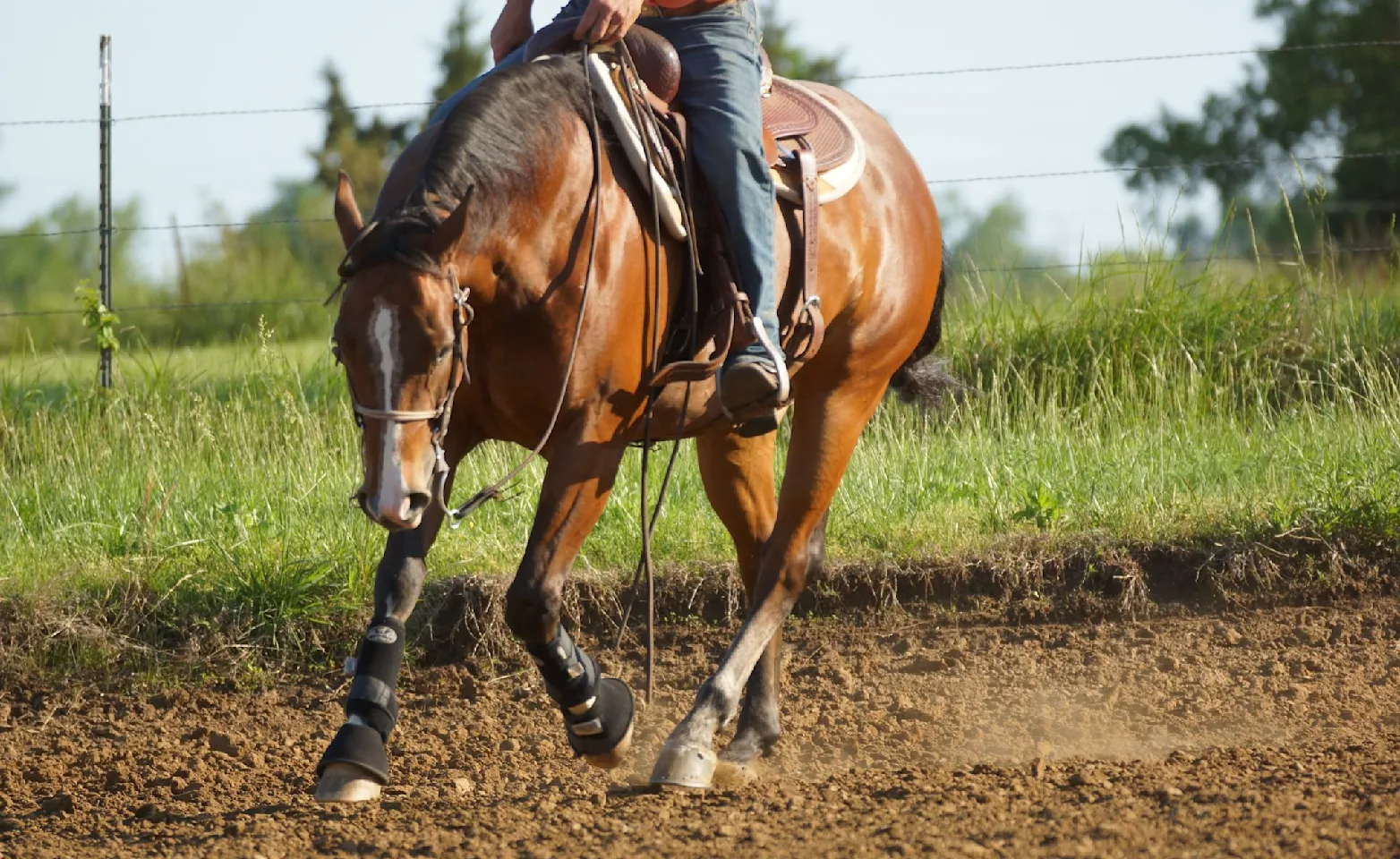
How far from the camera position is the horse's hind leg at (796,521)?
407 cm

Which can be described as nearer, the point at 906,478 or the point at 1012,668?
the point at 1012,668

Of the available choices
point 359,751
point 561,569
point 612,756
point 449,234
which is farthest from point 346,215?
point 612,756

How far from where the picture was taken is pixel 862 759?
14.6 feet

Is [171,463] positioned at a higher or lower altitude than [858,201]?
lower

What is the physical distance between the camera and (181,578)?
5309 mm

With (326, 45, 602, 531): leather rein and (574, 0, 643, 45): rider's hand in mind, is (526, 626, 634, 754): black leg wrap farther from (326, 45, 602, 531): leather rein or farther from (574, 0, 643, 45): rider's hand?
(574, 0, 643, 45): rider's hand

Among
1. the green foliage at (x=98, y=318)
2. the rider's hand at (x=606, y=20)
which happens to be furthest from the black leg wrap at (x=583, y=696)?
the green foliage at (x=98, y=318)

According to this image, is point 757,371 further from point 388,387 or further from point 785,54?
point 785,54

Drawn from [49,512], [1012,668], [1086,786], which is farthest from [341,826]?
[49,512]

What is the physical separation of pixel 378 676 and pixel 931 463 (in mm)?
3725

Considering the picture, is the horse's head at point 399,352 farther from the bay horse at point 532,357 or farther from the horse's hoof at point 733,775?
the horse's hoof at point 733,775

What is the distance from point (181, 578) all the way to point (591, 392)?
8.26 ft

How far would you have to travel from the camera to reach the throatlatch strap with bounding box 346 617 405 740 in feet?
11.6

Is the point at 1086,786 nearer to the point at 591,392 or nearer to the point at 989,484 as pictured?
the point at 591,392
